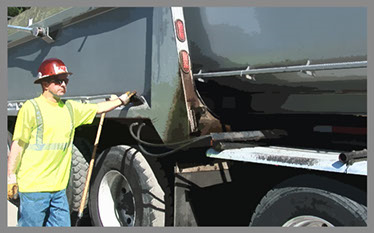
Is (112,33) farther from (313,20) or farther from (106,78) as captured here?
(313,20)

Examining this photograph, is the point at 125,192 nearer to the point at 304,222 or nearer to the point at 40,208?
the point at 40,208

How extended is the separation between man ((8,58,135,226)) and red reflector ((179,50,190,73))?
984mm

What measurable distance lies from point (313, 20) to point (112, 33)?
2060 mm

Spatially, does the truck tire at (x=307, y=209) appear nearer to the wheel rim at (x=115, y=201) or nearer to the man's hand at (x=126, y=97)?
the man's hand at (x=126, y=97)

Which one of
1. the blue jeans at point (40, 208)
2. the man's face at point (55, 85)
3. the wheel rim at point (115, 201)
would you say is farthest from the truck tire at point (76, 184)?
the man's face at point (55, 85)

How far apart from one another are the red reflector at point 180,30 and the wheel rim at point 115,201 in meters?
1.63

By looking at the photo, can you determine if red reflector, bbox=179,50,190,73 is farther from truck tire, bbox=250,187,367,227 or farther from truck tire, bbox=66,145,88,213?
truck tire, bbox=66,145,88,213

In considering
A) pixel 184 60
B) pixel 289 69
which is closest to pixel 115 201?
pixel 184 60

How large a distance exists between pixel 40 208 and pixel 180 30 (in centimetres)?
184

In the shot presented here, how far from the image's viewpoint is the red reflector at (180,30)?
3.11m

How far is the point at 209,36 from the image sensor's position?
2.97 metres

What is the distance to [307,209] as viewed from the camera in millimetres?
2426

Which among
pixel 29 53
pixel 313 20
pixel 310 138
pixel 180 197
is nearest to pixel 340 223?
pixel 310 138

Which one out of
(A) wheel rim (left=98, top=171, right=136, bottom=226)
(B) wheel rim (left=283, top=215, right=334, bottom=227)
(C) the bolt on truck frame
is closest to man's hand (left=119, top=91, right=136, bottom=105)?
(C) the bolt on truck frame
